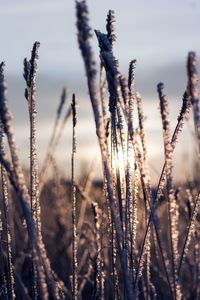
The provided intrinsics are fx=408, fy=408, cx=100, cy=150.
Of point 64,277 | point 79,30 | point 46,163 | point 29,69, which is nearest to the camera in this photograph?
point 79,30

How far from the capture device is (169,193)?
0.78 m

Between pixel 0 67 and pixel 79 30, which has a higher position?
pixel 0 67

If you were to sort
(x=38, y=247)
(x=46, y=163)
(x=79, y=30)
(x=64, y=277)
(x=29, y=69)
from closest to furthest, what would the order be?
(x=79, y=30) → (x=38, y=247) → (x=29, y=69) → (x=46, y=163) → (x=64, y=277)

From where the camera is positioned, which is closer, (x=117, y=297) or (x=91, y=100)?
(x=91, y=100)

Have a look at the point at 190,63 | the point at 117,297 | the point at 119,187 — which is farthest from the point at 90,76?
the point at 117,297

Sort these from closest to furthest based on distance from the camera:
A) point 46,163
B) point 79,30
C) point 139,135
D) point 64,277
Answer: point 79,30, point 139,135, point 46,163, point 64,277

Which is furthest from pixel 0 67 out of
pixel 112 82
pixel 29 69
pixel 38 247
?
pixel 38 247

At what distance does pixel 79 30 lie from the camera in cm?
64

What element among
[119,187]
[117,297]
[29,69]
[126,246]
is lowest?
[117,297]

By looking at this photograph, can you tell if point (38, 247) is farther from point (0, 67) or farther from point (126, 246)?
point (0, 67)

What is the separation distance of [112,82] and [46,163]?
0.56 meters

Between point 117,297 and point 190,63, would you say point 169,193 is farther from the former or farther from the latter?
point 117,297

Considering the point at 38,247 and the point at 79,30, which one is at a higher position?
the point at 79,30

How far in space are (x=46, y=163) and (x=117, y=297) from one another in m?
0.46
